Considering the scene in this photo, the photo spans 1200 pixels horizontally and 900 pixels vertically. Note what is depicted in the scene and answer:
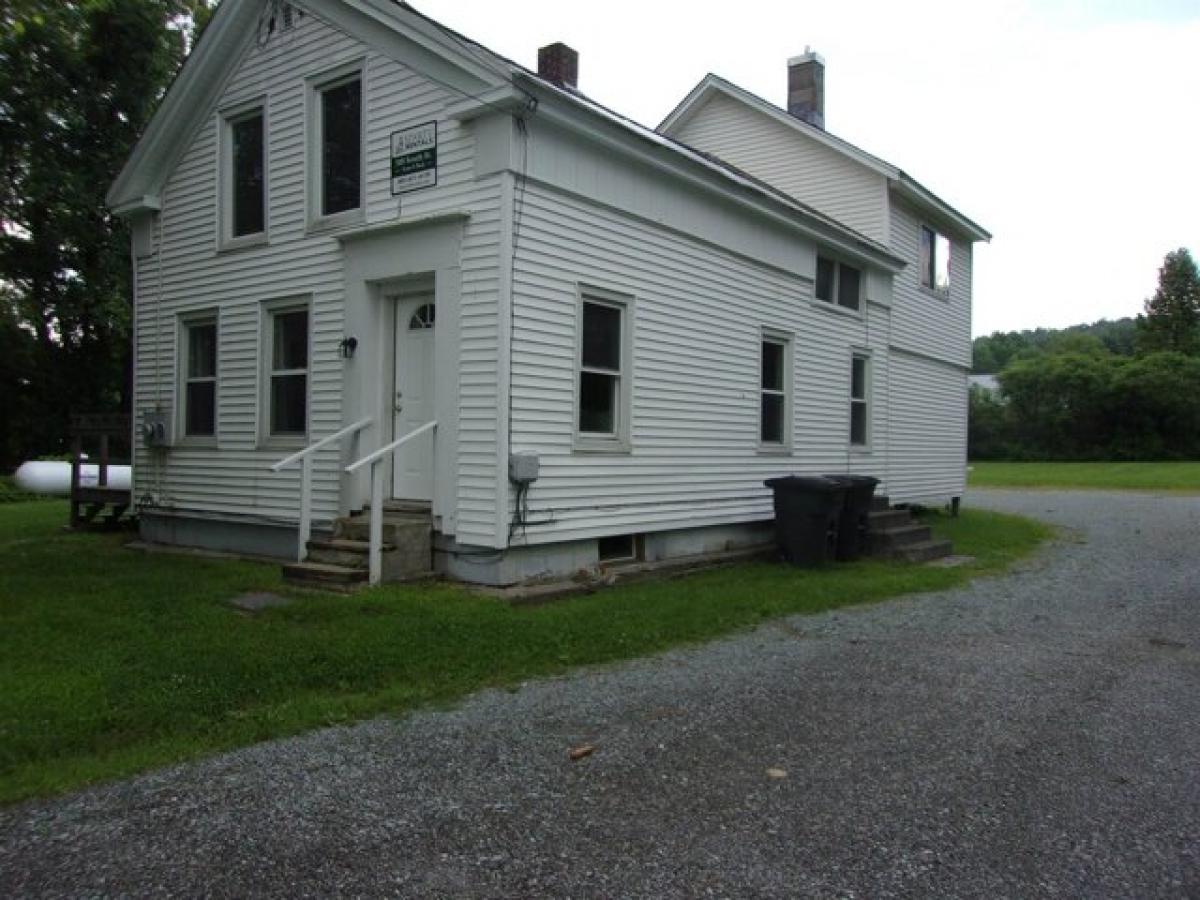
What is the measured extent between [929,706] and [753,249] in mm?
7376

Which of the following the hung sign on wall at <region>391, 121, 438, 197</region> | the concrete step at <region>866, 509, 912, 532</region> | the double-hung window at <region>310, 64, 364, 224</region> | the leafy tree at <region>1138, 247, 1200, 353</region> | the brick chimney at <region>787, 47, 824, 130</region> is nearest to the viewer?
the hung sign on wall at <region>391, 121, 438, 197</region>

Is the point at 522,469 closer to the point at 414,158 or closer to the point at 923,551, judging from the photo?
the point at 414,158

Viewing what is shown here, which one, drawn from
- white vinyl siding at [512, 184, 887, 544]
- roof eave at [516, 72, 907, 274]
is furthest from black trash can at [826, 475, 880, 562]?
roof eave at [516, 72, 907, 274]

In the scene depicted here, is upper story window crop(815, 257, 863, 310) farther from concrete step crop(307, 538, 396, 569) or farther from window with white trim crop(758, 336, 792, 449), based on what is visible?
concrete step crop(307, 538, 396, 569)

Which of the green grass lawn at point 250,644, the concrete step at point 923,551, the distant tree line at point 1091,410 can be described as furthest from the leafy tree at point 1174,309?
the green grass lawn at point 250,644

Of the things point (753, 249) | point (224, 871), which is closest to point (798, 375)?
point (753, 249)

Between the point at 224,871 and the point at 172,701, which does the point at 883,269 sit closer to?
the point at 172,701

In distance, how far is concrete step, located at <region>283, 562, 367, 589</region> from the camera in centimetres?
785

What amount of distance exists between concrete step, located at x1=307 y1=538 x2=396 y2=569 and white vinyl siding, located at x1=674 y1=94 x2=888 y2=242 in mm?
11009

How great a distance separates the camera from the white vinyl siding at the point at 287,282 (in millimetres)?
8133

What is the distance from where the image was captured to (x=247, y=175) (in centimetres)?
1088

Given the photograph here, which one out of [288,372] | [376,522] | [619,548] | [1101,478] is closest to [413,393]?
[376,522]

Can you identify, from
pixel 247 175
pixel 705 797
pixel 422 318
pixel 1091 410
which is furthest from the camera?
pixel 1091 410

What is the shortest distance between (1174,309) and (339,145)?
82.5 metres
